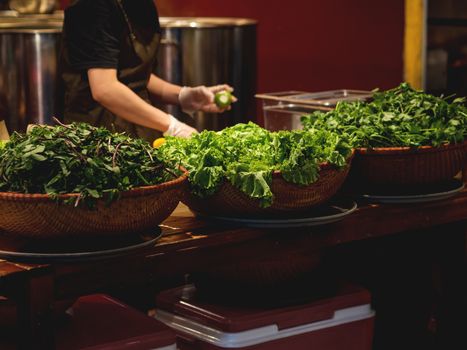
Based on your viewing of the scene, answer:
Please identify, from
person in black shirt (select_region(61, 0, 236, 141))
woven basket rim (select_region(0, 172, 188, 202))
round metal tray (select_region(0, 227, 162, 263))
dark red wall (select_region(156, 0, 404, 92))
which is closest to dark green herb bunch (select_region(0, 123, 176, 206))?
woven basket rim (select_region(0, 172, 188, 202))

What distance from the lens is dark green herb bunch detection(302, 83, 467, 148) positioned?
2535mm

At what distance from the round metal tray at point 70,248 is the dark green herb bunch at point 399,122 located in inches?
31.7

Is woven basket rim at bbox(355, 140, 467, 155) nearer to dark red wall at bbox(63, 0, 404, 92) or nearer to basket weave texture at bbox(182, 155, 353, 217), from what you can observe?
basket weave texture at bbox(182, 155, 353, 217)

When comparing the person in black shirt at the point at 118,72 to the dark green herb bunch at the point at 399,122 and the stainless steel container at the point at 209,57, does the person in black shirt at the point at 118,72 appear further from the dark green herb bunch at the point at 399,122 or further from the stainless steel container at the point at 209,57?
the dark green herb bunch at the point at 399,122

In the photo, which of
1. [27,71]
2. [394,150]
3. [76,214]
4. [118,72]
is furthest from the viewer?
[27,71]

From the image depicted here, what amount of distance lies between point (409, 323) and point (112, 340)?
1.46 metres

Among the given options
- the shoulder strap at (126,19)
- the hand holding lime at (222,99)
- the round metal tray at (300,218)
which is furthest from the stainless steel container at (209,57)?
the round metal tray at (300,218)

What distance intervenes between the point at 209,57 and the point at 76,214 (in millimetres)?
3192

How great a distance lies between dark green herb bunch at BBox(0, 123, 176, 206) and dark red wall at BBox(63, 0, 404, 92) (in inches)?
186

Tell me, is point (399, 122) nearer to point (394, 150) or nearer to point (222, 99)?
point (394, 150)

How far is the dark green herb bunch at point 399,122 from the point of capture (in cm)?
254

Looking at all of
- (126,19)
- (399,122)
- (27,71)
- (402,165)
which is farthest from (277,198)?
(27,71)

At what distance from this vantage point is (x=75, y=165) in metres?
1.93

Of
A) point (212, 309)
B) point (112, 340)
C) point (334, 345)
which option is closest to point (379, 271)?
point (334, 345)
